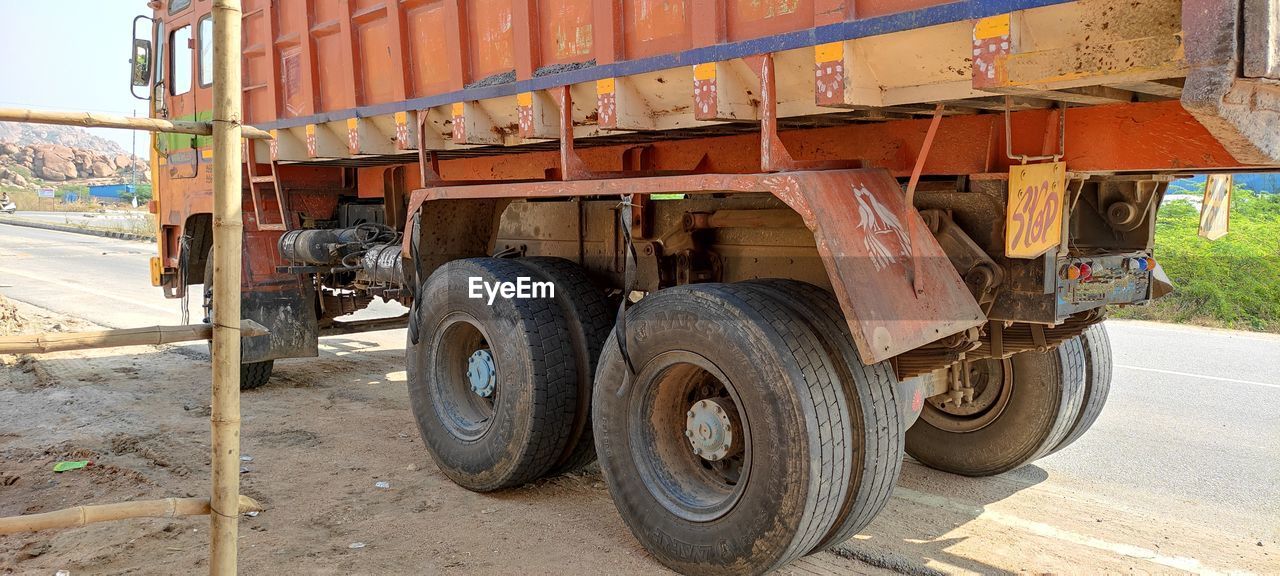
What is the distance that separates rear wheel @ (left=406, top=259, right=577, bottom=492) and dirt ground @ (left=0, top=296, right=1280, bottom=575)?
19 cm

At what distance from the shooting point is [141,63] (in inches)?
303

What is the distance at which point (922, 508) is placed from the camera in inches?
168

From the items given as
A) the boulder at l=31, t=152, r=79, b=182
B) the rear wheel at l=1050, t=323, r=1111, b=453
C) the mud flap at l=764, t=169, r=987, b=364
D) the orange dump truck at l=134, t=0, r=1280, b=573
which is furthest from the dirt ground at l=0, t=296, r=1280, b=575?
the boulder at l=31, t=152, r=79, b=182

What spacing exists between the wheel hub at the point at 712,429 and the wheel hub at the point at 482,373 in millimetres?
1346

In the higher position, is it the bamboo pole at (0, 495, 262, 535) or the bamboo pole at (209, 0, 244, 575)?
the bamboo pole at (209, 0, 244, 575)

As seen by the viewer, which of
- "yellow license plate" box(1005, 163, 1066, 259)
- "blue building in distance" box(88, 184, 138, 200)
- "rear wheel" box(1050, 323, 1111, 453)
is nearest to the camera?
"yellow license plate" box(1005, 163, 1066, 259)

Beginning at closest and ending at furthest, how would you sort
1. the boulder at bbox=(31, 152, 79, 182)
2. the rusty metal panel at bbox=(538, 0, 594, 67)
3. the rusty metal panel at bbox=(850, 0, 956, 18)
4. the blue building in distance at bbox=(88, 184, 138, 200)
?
the rusty metal panel at bbox=(850, 0, 956, 18) → the rusty metal panel at bbox=(538, 0, 594, 67) → the blue building in distance at bbox=(88, 184, 138, 200) → the boulder at bbox=(31, 152, 79, 182)

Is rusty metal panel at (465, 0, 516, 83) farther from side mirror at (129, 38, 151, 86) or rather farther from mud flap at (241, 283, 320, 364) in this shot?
side mirror at (129, 38, 151, 86)

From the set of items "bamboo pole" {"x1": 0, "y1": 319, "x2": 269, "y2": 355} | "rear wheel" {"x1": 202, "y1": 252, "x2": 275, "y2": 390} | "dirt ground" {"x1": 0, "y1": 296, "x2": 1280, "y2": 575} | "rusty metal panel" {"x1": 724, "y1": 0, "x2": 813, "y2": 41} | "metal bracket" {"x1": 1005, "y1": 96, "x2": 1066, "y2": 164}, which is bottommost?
"dirt ground" {"x1": 0, "y1": 296, "x2": 1280, "y2": 575}

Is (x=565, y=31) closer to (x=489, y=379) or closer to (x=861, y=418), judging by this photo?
(x=489, y=379)

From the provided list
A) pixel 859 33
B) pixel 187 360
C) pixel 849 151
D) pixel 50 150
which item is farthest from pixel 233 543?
pixel 50 150

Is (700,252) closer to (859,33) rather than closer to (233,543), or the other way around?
(859,33)

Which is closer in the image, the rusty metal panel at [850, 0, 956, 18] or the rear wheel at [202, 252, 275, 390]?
the rusty metal panel at [850, 0, 956, 18]

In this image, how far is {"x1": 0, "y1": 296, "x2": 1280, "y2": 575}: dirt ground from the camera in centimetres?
368
